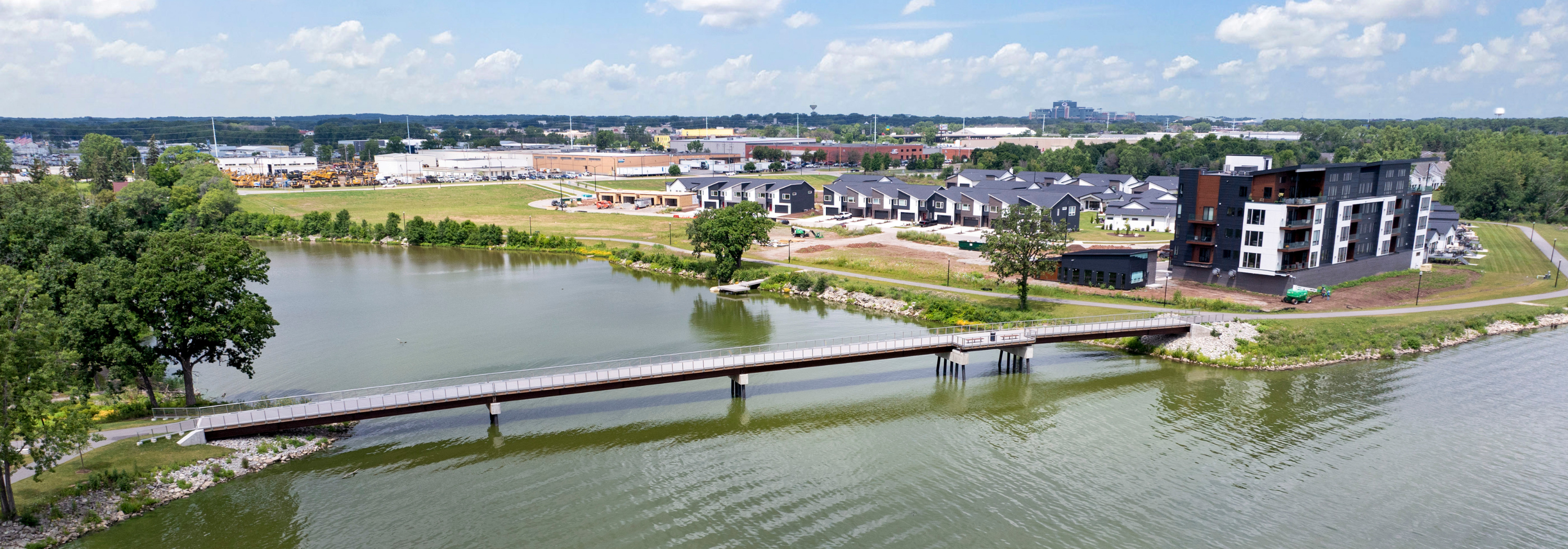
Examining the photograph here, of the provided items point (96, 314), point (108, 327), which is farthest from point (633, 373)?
point (96, 314)

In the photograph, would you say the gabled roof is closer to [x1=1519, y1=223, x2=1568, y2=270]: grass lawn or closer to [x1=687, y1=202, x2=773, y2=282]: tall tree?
[x1=1519, y1=223, x2=1568, y2=270]: grass lawn

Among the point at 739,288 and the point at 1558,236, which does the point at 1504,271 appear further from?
the point at 739,288

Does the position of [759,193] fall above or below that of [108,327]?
above

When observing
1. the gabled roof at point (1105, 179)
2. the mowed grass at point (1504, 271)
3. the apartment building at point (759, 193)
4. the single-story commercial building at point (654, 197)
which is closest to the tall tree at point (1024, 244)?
the mowed grass at point (1504, 271)

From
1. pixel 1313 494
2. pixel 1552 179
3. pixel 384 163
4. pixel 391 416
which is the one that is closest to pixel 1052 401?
pixel 1313 494

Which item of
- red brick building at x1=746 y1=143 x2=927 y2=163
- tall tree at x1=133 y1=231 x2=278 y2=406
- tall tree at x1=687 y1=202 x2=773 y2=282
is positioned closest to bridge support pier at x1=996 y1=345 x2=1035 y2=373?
tall tree at x1=687 y1=202 x2=773 y2=282

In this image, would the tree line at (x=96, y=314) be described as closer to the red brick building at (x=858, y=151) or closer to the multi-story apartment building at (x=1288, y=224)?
the multi-story apartment building at (x=1288, y=224)
